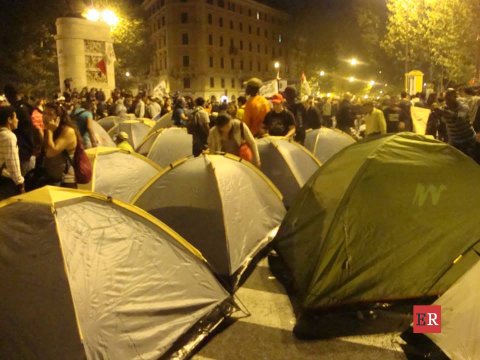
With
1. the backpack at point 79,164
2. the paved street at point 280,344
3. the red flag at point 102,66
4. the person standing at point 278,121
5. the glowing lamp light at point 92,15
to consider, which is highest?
the glowing lamp light at point 92,15

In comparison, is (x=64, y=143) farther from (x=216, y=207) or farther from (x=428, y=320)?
(x=428, y=320)

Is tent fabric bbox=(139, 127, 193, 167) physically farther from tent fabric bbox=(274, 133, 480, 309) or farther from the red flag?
the red flag

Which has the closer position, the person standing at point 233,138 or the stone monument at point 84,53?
the person standing at point 233,138

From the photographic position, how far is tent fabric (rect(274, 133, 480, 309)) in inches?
156

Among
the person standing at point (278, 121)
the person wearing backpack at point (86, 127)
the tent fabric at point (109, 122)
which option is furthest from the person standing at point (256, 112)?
the tent fabric at point (109, 122)

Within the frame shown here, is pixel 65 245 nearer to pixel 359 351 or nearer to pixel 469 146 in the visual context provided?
pixel 359 351

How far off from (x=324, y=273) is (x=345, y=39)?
2155 inches

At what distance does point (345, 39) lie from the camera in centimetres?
5428

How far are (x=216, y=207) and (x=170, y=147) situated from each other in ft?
16.6

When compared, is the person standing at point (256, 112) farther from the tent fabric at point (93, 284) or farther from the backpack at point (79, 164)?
the tent fabric at point (93, 284)

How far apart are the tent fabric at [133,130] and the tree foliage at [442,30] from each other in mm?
18100

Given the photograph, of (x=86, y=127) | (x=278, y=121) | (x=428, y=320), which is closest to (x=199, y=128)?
(x=278, y=121)

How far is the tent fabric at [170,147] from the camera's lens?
9547mm

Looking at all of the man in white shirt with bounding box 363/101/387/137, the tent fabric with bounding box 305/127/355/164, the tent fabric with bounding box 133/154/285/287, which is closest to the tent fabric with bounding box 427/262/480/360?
the tent fabric with bounding box 133/154/285/287
